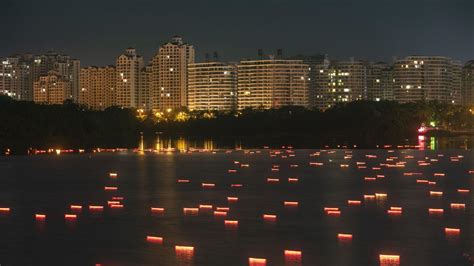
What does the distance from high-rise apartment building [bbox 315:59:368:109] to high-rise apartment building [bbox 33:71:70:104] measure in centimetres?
5165

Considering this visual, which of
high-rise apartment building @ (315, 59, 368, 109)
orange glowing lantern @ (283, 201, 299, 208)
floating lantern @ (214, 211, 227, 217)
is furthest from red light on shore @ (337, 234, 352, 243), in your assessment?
high-rise apartment building @ (315, 59, 368, 109)

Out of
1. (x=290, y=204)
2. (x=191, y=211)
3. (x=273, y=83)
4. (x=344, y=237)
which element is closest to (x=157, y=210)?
(x=191, y=211)

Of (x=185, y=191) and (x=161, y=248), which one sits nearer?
(x=161, y=248)

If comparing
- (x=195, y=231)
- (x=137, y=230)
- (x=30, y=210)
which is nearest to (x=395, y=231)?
(x=195, y=231)

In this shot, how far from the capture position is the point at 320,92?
→ 15325 cm

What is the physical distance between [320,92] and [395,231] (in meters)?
142

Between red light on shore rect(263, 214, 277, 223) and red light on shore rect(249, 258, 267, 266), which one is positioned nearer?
red light on shore rect(249, 258, 267, 266)

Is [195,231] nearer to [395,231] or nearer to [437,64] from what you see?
[395,231]

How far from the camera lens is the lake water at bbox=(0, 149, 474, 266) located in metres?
10.2

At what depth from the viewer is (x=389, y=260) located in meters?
9.79

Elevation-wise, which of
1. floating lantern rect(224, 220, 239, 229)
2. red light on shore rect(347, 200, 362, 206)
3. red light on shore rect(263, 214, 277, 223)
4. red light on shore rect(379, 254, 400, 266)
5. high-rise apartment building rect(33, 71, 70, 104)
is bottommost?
red light on shore rect(379, 254, 400, 266)

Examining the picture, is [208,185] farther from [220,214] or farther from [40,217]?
[40,217]

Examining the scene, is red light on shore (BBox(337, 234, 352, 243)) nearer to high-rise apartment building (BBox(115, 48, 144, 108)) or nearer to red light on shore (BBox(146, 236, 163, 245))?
red light on shore (BBox(146, 236, 163, 245))

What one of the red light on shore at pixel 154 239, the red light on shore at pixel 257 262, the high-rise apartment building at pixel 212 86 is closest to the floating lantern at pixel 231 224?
the red light on shore at pixel 154 239
